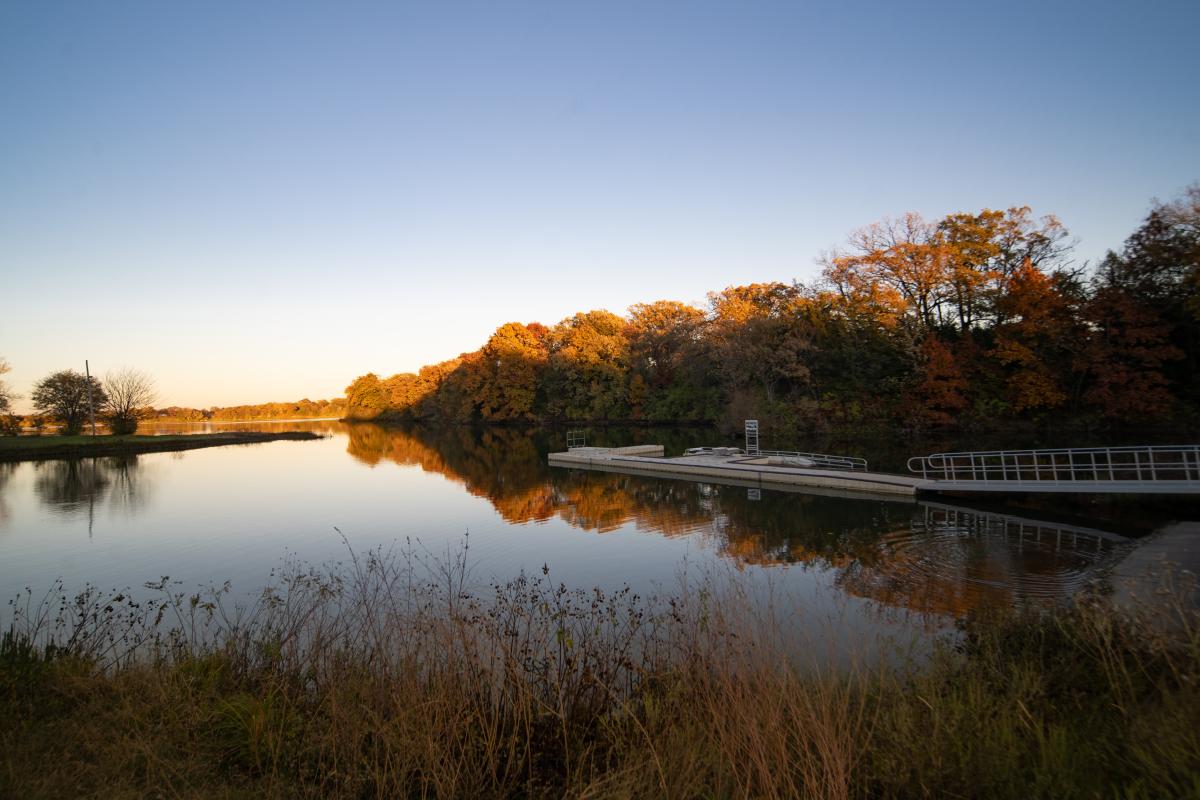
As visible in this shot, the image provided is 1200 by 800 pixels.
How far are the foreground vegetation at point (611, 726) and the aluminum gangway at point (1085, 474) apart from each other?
30.8ft

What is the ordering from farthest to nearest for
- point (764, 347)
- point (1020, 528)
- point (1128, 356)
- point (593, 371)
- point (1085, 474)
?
point (593, 371), point (764, 347), point (1128, 356), point (1085, 474), point (1020, 528)

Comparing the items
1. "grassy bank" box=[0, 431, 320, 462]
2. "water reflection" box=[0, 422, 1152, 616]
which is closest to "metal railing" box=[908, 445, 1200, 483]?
"water reflection" box=[0, 422, 1152, 616]

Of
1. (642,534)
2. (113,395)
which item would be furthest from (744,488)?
(113,395)

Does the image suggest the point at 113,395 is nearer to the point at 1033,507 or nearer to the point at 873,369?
the point at 873,369

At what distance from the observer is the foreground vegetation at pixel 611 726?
10.6ft

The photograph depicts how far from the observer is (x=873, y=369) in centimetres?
3422

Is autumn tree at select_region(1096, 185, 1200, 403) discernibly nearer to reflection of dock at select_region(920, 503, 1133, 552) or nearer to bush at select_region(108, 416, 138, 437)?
reflection of dock at select_region(920, 503, 1133, 552)

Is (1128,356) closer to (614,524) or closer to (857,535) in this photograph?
(857,535)

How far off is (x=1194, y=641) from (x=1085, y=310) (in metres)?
29.9

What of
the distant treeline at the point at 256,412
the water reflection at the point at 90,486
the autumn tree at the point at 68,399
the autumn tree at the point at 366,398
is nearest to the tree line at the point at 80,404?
the autumn tree at the point at 68,399

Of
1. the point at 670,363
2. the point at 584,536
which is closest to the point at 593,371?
the point at 670,363

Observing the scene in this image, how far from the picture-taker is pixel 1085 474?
689 inches

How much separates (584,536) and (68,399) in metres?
52.3

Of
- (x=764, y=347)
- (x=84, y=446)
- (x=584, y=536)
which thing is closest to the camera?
(x=584, y=536)
